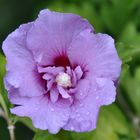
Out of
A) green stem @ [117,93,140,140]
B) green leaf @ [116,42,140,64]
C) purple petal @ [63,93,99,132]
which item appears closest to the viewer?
purple petal @ [63,93,99,132]

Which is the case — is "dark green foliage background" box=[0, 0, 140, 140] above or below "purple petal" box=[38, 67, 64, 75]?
below

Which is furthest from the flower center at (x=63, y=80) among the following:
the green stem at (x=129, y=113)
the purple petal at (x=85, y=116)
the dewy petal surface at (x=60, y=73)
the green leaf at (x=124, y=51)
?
the green stem at (x=129, y=113)

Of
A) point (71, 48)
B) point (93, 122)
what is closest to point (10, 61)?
point (71, 48)

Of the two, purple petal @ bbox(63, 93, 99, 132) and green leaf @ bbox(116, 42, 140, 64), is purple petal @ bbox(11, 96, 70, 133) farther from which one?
green leaf @ bbox(116, 42, 140, 64)

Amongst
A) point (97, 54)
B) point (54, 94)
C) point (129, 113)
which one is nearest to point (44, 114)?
point (54, 94)

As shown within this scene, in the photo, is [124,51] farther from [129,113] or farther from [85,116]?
[129,113]

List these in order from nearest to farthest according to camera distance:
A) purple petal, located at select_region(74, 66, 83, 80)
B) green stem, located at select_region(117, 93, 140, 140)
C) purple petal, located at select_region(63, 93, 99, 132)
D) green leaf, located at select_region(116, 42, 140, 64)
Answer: purple petal, located at select_region(63, 93, 99, 132)
purple petal, located at select_region(74, 66, 83, 80)
green leaf, located at select_region(116, 42, 140, 64)
green stem, located at select_region(117, 93, 140, 140)

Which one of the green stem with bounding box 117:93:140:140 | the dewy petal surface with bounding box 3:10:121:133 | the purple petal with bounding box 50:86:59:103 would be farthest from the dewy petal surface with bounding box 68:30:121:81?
the green stem with bounding box 117:93:140:140
